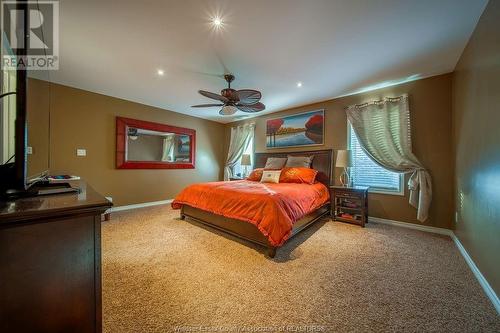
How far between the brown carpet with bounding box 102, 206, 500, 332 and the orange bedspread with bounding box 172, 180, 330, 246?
352mm

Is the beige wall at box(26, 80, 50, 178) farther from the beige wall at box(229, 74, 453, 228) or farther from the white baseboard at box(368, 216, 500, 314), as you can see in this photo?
the beige wall at box(229, 74, 453, 228)

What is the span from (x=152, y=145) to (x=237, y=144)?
2.27m

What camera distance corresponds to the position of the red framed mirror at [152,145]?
4.12 m

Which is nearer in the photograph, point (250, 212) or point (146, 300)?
point (146, 300)

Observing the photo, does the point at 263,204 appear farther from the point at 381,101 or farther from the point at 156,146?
the point at 156,146

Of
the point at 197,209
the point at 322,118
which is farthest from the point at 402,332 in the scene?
the point at 322,118

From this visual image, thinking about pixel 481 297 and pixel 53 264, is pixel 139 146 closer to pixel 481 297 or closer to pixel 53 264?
pixel 53 264

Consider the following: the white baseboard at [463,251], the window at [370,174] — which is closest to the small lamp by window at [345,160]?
the window at [370,174]

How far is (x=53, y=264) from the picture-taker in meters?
0.74

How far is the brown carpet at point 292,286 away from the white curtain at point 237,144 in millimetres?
3231

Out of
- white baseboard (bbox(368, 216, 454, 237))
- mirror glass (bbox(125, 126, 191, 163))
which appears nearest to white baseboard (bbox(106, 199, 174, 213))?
mirror glass (bbox(125, 126, 191, 163))

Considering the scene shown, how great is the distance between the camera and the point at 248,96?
9.04ft

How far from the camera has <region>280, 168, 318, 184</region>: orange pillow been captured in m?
3.67

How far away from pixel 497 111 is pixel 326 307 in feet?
6.77
